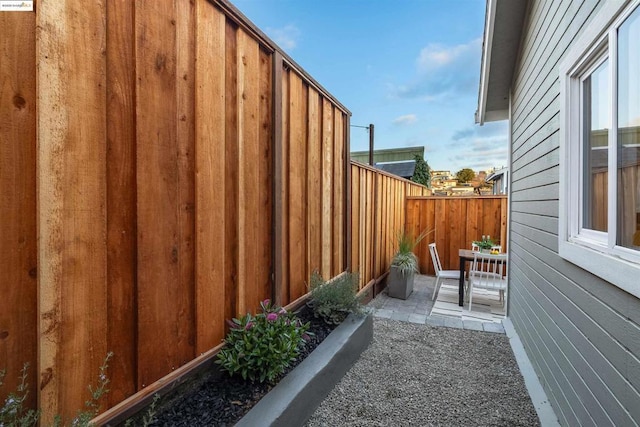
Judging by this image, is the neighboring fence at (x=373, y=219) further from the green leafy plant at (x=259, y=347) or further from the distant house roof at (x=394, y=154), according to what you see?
the distant house roof at (x=394, y=154)

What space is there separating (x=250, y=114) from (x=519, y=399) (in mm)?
2551

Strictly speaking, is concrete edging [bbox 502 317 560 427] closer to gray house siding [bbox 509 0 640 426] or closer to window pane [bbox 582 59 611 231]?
gray house siding [bbox 509 0 640 426]

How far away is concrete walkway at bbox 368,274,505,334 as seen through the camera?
326cm

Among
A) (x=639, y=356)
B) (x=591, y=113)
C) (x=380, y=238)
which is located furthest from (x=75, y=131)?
(x=380, y=238)

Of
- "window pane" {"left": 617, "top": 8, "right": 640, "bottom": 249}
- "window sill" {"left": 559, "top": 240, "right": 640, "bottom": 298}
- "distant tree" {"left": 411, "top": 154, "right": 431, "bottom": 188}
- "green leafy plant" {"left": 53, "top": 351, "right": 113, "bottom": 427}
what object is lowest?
"green leafy plant" {"left": 53, "top": 351, "right": 113, "bottom": 427}

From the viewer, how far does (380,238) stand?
4.86 m

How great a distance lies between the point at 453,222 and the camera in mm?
6062

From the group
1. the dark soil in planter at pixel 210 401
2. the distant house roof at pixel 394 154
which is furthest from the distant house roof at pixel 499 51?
the distant house roof at pixel 394 154

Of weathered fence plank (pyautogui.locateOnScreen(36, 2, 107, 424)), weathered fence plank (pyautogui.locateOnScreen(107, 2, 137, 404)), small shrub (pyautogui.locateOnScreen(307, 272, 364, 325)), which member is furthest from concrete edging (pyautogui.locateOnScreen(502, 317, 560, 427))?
weathered fence plank (pyautogui.locateOnScreen(36, 2, 107, 424))

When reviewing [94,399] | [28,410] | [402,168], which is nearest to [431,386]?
[94,399]

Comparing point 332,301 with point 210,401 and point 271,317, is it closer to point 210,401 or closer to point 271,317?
point 271,317

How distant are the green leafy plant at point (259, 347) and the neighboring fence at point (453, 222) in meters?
5.07

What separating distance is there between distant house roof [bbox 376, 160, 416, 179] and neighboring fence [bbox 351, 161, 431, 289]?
450 centimetres

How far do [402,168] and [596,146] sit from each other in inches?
369
